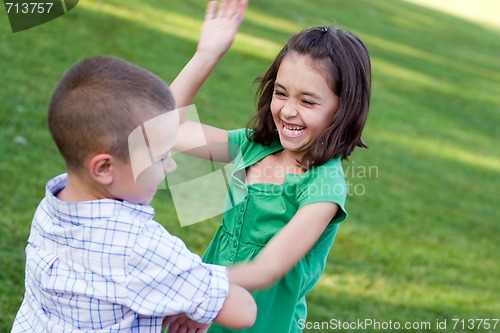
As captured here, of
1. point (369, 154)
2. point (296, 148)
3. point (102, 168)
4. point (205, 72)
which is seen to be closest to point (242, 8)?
point (205, 72)

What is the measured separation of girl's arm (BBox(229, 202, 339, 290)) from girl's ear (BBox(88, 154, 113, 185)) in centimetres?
46

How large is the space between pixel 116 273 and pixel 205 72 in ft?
3.42

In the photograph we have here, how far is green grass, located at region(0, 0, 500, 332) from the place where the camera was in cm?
441

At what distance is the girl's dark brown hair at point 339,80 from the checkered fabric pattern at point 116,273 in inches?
29.0

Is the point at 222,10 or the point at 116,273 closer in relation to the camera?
the point at 116,273

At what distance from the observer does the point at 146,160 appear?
1447mm

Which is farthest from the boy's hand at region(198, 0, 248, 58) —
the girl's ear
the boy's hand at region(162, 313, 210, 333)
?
→ the boy's hand at region(162, 313, 210, 333)

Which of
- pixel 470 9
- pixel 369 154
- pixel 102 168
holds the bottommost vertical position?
pixel 470 9

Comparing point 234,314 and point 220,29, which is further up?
point 220,29

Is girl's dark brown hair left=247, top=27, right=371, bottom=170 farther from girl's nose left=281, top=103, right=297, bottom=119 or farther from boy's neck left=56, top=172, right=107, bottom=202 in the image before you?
boy's neck left=56, top=172, right=107, bottom=202

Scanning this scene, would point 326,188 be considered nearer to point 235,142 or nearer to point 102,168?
point 235,142

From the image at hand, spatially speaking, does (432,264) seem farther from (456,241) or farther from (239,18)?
(239,18)

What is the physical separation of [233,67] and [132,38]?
5.05ft

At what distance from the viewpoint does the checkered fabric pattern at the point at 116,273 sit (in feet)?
4.59
